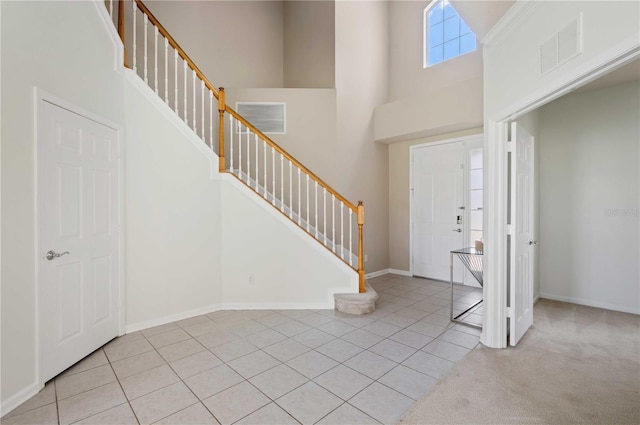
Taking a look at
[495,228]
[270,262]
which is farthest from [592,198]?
[270,262]

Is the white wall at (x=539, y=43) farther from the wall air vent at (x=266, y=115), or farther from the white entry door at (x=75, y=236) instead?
the white entry door at (x=75, y=236)

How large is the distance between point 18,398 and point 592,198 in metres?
6.12

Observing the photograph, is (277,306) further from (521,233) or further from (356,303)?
(521,233)

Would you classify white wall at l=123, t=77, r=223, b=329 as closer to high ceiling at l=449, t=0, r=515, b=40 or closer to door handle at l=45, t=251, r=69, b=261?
door handle at l=45, t=251, r=69, b=261

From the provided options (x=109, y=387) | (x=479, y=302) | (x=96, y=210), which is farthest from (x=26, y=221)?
(x=479, y=302)

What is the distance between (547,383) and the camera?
2277 mm

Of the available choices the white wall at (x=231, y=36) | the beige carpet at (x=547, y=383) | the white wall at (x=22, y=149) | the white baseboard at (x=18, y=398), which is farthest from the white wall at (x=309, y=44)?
the white baseboard at (x=18, y=398)

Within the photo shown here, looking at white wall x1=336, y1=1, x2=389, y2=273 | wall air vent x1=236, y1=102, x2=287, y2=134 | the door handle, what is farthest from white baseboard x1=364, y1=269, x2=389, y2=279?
the door handle

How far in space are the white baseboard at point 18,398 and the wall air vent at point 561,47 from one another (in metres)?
4.13

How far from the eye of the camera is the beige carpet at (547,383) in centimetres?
193

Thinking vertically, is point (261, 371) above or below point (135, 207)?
below

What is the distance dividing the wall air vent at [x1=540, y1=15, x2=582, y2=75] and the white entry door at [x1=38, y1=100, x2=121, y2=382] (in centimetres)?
359

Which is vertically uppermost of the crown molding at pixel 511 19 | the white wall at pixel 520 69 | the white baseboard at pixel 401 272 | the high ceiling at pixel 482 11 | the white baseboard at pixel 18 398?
the high ceiling at pixel 482 11

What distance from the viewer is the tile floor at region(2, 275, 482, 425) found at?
1.95 metres
